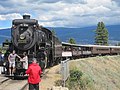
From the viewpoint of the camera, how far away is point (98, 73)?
4259cm

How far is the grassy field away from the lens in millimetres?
28430

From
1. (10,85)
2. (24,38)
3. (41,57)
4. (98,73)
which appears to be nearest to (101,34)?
(98,73)

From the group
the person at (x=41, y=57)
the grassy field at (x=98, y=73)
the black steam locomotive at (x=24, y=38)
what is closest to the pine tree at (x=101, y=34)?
the grassy field at (x=98, y=73)

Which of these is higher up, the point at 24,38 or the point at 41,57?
the point at 24,38

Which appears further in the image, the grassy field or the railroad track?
the grassy field

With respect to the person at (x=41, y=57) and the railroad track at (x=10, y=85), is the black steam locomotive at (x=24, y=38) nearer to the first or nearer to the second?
the person at (x=41, y=57)

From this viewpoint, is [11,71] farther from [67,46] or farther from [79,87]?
[67,46]

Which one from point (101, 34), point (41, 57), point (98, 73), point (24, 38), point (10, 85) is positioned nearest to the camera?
point (10, 85)

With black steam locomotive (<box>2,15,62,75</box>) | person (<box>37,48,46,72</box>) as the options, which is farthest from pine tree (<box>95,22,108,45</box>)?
black steam locomotive (<box>2,15,62,75</box>)

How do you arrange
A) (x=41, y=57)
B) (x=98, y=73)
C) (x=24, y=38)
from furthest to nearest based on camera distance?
(x=98, y=73), (x=41, y=57), (x=24, y=38)

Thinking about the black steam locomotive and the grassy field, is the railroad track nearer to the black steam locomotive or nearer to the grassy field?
the black steam locomotive

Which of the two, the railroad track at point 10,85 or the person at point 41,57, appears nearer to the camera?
the railroad track at point 10,85

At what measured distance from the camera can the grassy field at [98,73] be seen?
1119 inches

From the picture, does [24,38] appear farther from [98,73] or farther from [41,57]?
[98,73]
